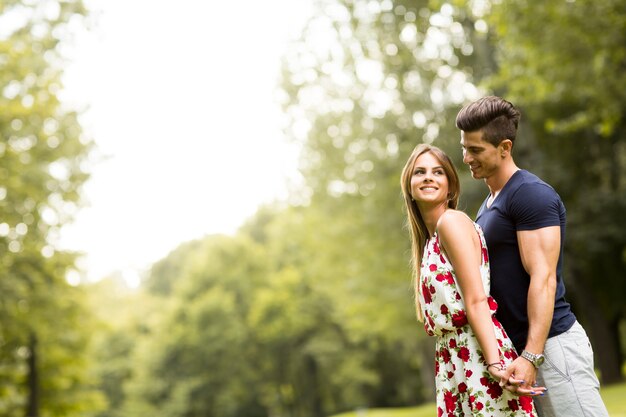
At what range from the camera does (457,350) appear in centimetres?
377

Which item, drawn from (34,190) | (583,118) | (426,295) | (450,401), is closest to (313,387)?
(34,190)

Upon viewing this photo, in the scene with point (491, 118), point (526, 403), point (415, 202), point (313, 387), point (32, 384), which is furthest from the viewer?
point (313, 387)

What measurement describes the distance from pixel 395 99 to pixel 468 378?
68.0 feet

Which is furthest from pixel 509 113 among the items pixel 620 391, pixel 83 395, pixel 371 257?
pixel 83 395

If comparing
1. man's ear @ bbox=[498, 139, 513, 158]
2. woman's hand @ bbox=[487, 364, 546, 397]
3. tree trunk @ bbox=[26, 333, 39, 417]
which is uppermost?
man's ear @ bbox=[498, 139, 513, 158]

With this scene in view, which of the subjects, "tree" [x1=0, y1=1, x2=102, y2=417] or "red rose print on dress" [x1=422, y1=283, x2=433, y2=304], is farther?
"tree" [x1=0, y1=1, x2=102, y2=417]

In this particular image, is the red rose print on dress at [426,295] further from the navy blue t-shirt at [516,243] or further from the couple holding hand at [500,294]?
the navy blue t-shirt at [516,243]

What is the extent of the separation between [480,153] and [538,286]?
71cm

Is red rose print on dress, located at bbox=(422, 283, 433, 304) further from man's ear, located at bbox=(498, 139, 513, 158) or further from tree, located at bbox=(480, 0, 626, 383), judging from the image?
tree, located at bbox=(480, 0, 626, 383)

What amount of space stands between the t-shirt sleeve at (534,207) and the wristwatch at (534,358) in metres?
0.59

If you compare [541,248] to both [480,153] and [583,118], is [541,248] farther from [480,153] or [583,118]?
[583,118]

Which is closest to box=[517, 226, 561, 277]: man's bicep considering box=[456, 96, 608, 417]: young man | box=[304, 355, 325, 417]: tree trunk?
box=[456, 96, 608, 417]: young man

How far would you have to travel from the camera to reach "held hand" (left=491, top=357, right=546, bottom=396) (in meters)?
3.48

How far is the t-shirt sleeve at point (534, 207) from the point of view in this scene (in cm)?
360
